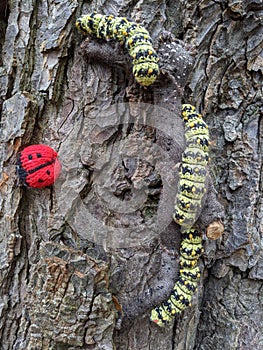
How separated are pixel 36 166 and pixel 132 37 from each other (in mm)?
702

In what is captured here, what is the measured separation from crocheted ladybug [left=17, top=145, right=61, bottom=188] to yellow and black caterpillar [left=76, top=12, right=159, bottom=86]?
0.53 metres

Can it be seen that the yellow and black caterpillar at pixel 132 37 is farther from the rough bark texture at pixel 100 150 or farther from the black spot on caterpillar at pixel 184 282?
the black spot on caterpillar at pixel 184 282

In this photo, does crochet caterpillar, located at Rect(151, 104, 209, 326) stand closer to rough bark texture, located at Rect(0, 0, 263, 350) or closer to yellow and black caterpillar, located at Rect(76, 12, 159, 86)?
rough bark texture, located at Rect(0, 0, 263, 350)

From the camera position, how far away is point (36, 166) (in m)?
1.59

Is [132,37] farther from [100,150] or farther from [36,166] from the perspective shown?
[36,166]

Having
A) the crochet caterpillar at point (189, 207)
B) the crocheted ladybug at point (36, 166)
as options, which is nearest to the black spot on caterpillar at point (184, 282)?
the crochet caterpillar at point (189, 207)

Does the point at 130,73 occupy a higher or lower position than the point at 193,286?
higher

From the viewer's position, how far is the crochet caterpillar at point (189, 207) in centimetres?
156

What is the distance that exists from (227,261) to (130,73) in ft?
3.64

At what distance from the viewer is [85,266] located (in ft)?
4.86

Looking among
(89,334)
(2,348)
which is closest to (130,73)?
(89,334)

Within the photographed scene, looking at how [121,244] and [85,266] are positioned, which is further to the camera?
[121,244]

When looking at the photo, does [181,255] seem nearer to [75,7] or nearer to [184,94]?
[184,94]

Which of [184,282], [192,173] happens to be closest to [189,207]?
[192,173]
